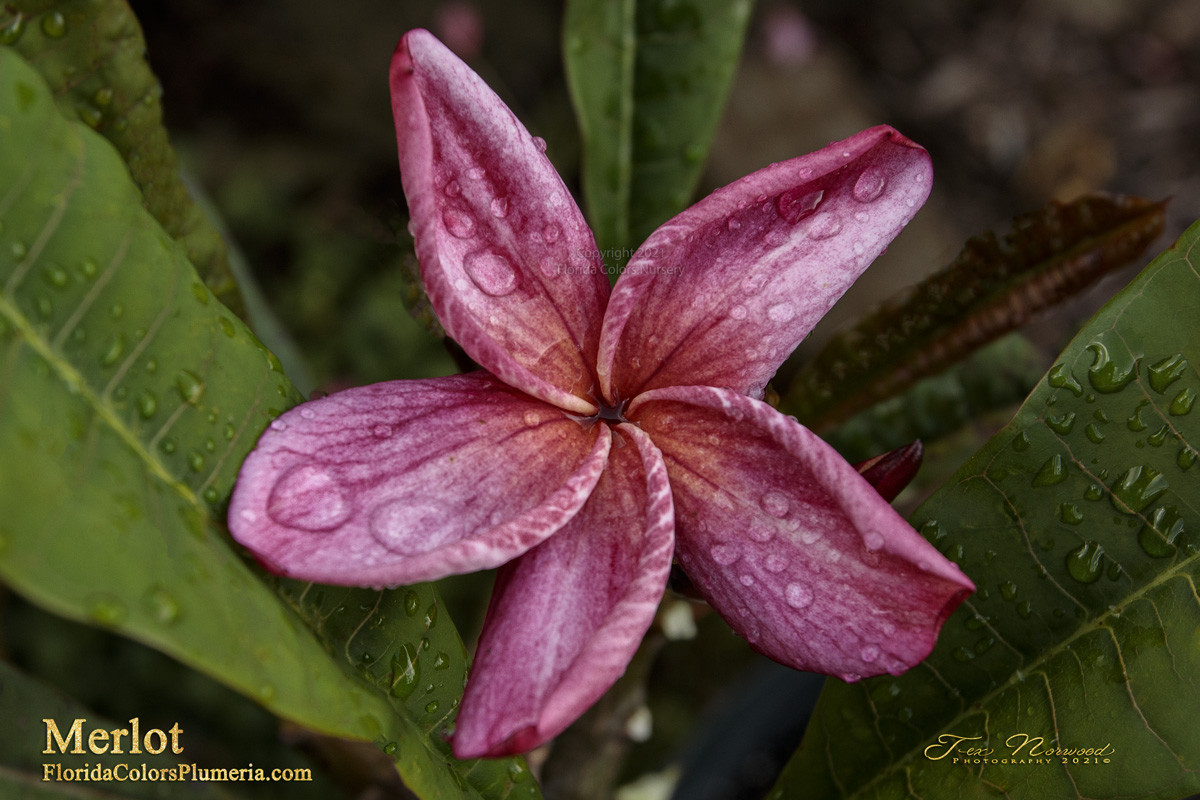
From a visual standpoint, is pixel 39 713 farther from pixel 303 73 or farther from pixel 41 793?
pixel 303 73

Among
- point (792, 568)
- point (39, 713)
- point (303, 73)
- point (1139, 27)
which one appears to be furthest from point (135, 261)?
point (1139, 27)

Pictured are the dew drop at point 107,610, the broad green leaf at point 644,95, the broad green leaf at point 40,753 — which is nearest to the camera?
the dew drop at point 107,610

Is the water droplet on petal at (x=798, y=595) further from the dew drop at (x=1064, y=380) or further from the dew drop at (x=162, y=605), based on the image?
the dew drop at (x=162, y=605)

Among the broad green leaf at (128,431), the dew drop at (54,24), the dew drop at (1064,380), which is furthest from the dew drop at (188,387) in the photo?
the dew drop at (1064,380)

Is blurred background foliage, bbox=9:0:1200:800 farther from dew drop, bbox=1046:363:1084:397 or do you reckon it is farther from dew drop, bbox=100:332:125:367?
dew drop, bbox=100:332:125:367

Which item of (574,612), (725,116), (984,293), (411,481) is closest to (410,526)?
(411,481)

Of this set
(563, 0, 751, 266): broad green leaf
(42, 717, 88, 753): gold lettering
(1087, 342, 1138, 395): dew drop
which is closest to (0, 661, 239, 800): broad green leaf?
(42, 717, 88, 753): gold lettering
